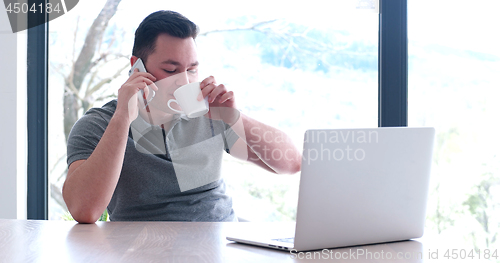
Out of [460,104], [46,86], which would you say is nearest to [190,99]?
[46,86]

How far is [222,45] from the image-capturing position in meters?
1.98

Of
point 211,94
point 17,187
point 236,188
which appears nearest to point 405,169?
point 211,94

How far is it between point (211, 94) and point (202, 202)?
372 mm

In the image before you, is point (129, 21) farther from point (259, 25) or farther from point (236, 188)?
point (236, 188)

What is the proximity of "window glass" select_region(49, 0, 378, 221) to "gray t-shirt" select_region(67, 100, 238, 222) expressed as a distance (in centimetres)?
47

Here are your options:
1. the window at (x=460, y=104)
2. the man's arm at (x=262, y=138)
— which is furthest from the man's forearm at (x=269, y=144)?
the window at (x=460, y=104)

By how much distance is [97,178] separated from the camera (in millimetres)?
1142

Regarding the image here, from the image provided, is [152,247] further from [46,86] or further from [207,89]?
[46,86]

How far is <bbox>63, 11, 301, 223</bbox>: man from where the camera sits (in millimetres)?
1171

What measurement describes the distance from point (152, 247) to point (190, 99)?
654 millimetres

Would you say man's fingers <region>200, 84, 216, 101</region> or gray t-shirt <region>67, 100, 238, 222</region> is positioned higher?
man's fingers <region>200, 84, 216, 101</region>

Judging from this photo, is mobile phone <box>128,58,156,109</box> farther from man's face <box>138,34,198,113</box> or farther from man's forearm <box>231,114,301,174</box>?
man's forearm <box>231,114,301,174</box>

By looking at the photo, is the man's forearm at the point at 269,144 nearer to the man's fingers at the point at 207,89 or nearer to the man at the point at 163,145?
the man at the point at 163,145

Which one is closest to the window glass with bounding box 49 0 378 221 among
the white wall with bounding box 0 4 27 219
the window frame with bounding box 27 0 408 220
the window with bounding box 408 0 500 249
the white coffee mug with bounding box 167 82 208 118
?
the window frame with bounding box 27 0 408 220
